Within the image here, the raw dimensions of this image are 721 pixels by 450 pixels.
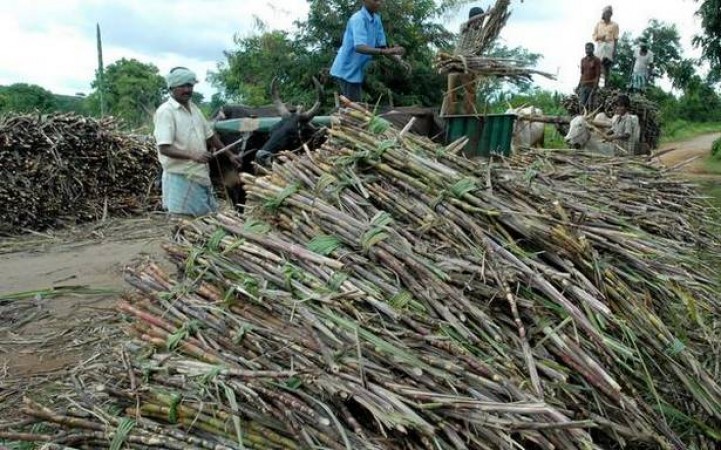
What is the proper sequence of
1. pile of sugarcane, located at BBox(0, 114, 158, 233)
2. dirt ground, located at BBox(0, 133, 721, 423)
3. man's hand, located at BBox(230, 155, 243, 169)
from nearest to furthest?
dirt ground, located at BBox(0, 133, 721, 423) → man's hand, located at BBox(230, 155, 243, 169) → pile of sugarcane, located at BBox(0, 114, 158, 233)

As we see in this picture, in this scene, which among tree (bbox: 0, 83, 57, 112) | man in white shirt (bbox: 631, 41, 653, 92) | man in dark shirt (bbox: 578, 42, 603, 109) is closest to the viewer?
man in dark shirt (bbox: 578, 42, 603, 109)

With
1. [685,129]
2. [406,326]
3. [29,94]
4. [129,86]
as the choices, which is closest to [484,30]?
[406,326]

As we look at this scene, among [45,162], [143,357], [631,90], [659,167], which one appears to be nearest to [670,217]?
[659,167]

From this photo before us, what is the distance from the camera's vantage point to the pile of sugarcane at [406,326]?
1938 millimetres

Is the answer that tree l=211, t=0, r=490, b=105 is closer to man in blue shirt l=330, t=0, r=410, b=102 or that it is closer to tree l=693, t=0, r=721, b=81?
tree l=693, t=0, r=721, b=81

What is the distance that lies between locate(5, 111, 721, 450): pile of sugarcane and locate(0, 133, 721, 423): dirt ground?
749 millimetres

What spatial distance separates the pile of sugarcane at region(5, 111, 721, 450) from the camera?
1.94 m

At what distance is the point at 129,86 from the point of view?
2956 centimetres

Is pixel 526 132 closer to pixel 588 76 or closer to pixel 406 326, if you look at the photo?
pixel 588 76

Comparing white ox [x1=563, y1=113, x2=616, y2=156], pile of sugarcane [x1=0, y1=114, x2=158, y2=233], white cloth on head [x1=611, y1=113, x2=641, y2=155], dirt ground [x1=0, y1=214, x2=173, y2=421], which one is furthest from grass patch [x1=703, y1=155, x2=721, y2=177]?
dirt ground [x1=0, y1=214, x2=173, y2=421]

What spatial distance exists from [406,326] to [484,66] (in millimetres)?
4198

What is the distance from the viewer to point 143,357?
7.37ft

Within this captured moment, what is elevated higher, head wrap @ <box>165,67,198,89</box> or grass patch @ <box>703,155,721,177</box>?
head wrap @ <box>165,67,198,89</box>

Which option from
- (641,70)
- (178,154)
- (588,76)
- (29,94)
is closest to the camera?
(178,154)
